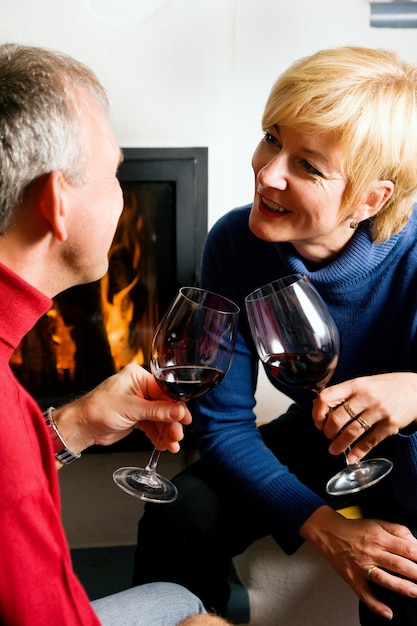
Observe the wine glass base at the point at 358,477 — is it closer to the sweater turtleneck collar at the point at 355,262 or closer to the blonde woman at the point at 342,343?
the blonde woman at the point at 342,343

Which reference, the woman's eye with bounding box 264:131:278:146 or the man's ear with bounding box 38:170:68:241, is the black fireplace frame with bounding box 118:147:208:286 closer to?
the woman's eye with bounding box 264:131:278:146

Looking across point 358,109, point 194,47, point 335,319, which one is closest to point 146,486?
point 335,319

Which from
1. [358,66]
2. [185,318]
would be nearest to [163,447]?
[185,318]

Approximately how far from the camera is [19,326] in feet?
2.83

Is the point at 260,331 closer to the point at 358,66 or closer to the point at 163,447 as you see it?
the point at 163,447

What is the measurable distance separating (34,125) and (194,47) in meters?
1.12

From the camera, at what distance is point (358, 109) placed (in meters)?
1.26

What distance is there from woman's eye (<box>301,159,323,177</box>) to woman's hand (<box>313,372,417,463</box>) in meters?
0.38

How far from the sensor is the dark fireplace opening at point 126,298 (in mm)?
1941

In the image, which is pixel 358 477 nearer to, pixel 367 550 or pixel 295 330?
pixel 367 550

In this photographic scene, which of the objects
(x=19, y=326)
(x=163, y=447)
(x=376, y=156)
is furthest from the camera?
(x=376, y=156)

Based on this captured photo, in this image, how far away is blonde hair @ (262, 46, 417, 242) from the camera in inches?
49.4

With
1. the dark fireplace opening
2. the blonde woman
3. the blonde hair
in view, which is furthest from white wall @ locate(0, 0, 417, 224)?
the blonde hair

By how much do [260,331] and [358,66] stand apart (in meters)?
0.54
